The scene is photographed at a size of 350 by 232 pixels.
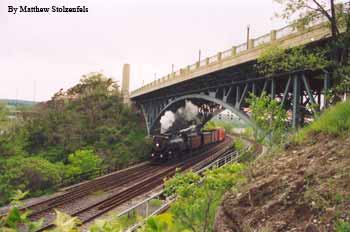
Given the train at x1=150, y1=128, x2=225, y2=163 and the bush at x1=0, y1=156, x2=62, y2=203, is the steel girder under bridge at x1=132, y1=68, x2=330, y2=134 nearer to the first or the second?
the train at x1=150, y1=128, x2=225, y2=163

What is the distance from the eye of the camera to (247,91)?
Result: 1642 cm

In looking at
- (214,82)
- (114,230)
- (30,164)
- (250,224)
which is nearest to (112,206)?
(30,164)

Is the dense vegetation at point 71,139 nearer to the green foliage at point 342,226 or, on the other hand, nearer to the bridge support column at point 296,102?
the bridge support column at point 296,102

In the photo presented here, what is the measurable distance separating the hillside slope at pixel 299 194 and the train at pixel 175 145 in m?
23.6

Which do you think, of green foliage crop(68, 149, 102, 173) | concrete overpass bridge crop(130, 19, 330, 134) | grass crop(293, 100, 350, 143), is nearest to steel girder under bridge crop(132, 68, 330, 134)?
concrete overpass bridge crop(130, 19, 330, 134)

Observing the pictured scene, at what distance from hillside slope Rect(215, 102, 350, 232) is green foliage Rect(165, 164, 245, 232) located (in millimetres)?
340

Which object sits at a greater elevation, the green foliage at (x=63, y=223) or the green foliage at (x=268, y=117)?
the green foliage at (x=268, y=117)

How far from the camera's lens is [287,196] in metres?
4.84

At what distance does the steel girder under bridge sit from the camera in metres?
12.4

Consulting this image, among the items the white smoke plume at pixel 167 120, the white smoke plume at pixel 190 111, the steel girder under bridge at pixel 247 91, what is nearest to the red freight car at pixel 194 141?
the steel girder under bridge at pixel 247 91

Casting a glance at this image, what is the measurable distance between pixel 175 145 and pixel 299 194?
25729 mm

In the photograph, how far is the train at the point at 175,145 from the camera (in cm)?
2995

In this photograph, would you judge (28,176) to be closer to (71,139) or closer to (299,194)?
(71,139)

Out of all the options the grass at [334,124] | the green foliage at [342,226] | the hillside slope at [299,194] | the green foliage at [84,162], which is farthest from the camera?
the green foliage at [84,162]
